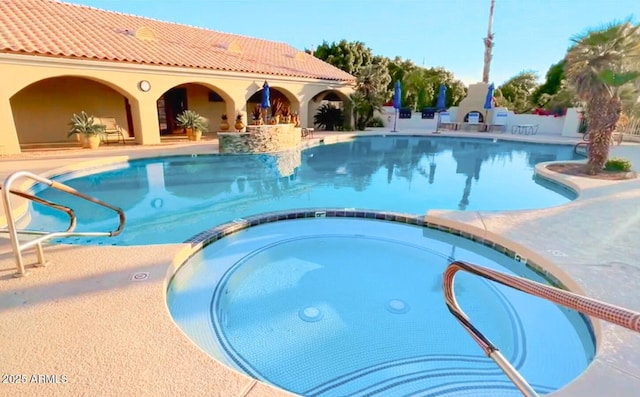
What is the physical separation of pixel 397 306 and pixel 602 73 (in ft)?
30.9

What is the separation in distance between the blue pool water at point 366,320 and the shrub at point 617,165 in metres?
7.78

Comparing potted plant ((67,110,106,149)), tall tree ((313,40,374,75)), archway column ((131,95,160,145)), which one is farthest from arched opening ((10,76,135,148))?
tall tree ((313,40,374,75))

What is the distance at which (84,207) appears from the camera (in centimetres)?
744

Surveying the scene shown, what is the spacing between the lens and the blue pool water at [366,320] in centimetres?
304

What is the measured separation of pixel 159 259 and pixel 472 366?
363cm

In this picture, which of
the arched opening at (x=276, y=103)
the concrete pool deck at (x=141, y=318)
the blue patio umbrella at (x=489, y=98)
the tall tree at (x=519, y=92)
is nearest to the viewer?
the concrete pool deck at (x=141, y=318)

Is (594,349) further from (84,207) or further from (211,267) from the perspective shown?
(84,207)

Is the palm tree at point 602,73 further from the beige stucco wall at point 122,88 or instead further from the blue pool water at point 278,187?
the beige stucco wall at point 122,88

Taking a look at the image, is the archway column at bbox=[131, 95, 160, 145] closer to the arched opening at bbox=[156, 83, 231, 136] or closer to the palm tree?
the arched opening at bbox=[156, 83, 231, 136]

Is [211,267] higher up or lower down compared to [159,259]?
lower down

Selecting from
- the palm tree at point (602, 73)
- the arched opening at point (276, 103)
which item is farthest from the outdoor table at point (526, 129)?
the arched opening at point (276, 103)

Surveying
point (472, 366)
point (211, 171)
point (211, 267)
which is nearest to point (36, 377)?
point (211, 267)

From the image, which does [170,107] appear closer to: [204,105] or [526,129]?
[204,105]

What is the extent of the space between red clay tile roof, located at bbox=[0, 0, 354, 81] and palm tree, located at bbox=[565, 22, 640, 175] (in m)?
13.3
